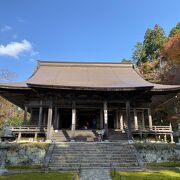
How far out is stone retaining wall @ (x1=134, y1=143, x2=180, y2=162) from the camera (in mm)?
14398

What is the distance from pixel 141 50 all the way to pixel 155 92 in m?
40.9

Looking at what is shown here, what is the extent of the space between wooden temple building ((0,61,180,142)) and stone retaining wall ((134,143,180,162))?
323 centimetres

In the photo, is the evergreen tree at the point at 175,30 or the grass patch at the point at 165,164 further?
the evergreen tree at the point at 175,30

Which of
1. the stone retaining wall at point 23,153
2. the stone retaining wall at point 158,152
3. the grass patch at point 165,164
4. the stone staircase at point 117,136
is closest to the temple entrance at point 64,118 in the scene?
the stone staircase at point 117,136

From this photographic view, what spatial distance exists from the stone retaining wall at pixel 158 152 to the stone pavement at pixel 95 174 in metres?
4.09

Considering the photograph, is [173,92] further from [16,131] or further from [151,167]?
[16,131]

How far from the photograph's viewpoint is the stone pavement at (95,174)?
992 centimetres

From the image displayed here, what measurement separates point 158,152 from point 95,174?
5842 millimetres

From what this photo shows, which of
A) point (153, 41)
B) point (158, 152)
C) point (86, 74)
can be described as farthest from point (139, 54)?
point (158, 152)

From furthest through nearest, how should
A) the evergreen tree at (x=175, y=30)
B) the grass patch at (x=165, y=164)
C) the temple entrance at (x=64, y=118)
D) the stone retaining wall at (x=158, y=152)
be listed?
the evergreen tree at (x=175, y=30) < the temple entrance at (x=64, y=118) < the stone retaining wall at (x=158, y=152) < the grass patch at (x=165, y=164)

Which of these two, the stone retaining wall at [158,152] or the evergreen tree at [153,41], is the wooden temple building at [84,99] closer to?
the stone retaining wall at [158,152]

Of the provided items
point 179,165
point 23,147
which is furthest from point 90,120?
point 179,165

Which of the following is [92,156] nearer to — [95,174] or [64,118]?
[95,174]

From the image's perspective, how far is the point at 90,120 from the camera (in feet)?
80.7
